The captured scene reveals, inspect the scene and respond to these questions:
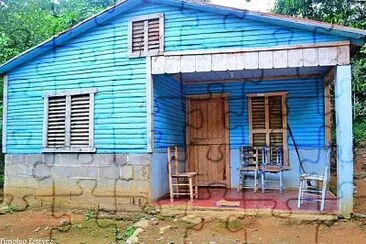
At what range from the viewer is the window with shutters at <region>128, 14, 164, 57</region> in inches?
238

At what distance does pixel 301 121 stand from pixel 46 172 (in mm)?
4987

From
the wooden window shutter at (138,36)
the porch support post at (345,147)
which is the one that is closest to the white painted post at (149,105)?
the wooden window shutter at (138,36)

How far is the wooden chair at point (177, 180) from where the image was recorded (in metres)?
6.16

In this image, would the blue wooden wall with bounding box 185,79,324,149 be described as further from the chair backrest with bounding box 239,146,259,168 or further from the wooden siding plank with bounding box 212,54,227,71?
the wooden siding plank with bounding box 212,54,227,71

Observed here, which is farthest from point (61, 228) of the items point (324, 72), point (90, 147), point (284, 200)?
point (324, 72)

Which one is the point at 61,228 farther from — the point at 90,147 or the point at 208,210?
the point at 208,210

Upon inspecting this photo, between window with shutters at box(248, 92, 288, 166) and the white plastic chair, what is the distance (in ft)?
3.39

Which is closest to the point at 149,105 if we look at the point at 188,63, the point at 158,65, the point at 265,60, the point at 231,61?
the point at 158,65

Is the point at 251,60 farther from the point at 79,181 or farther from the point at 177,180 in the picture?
the point at 79,181

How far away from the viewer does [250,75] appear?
704 cm

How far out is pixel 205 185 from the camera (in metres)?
7.63

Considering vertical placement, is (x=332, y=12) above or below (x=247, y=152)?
above

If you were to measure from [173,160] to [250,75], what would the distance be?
7.33ft

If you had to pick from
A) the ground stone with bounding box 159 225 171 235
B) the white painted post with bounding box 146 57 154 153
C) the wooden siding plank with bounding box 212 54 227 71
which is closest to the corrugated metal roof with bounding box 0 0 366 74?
the wooden siding plank with bounding box 212 54 227 71
